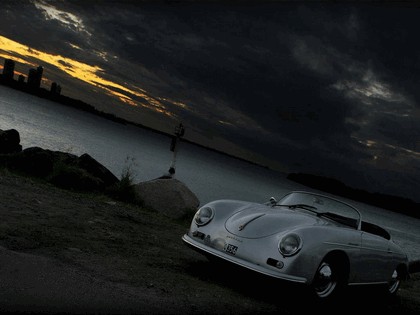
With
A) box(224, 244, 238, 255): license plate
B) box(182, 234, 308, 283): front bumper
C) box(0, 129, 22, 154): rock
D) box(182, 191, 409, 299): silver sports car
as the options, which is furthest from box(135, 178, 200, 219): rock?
box(0, 129, 22, 154): rock

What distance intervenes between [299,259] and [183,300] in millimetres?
1414

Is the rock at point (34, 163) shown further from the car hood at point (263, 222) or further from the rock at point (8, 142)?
the rock at point (8, 142)

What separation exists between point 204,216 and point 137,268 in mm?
1215

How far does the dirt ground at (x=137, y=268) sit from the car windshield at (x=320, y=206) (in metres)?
0.99

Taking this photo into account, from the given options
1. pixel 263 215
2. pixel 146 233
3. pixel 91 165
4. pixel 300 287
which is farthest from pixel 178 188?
pixel 300 287

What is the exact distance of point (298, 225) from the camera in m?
5.70

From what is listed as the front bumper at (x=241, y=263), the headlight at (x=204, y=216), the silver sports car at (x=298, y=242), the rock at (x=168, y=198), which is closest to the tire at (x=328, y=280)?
the silver sports car at (x=298, y=242)

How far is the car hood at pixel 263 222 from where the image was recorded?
18.5ft

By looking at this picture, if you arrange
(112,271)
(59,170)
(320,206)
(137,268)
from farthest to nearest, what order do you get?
(59,170), (320,206), (137,268), (112,271)

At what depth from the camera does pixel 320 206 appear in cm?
686

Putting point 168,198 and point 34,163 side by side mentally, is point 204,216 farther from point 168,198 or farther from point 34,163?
point 34,163

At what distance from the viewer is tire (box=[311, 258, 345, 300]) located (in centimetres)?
550

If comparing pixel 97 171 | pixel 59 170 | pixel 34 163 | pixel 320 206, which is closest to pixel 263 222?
pixel 320 206

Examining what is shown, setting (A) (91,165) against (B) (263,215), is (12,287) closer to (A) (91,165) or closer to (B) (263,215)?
(B) (263,215)
